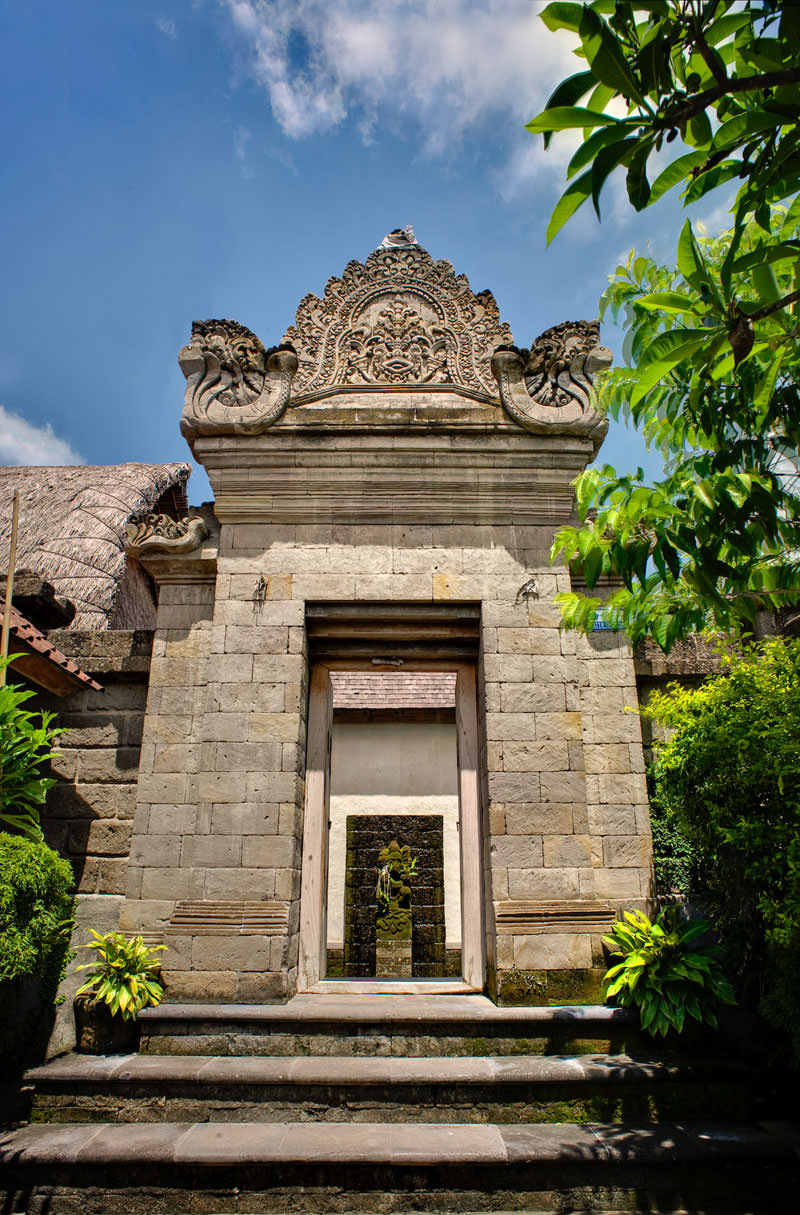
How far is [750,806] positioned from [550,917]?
1.49 meters

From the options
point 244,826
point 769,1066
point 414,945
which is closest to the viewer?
point 769,1066

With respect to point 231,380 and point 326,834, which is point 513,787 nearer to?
point 326,834

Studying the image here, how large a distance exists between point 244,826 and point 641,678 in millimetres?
3174

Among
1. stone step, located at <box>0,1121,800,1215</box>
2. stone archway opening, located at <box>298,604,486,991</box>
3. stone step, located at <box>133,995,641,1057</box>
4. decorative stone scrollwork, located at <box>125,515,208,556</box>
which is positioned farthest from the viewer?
stone archway opening, located at <box>298,604,486,991</box>

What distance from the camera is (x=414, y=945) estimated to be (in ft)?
38.3

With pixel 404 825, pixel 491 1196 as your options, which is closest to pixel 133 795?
pixel 491 1196

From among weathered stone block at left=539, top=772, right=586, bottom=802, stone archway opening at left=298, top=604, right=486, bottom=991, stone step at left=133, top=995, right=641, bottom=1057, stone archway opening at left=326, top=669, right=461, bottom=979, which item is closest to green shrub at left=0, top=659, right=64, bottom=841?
stone step at left=133, top=995, right=641, bottom=1057

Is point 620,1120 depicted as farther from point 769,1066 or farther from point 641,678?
point 641,678

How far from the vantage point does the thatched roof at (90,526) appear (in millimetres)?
10133

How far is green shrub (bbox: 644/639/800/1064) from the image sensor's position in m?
3.94

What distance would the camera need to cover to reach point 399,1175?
12.1 feet

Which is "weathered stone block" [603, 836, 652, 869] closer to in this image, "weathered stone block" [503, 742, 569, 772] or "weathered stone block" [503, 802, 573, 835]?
"weathered stone block" [503, 802, 573, 835]

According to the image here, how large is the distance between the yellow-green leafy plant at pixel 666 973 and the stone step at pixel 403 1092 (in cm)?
27

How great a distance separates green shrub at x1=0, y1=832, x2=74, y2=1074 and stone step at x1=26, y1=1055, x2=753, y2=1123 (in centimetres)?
59
